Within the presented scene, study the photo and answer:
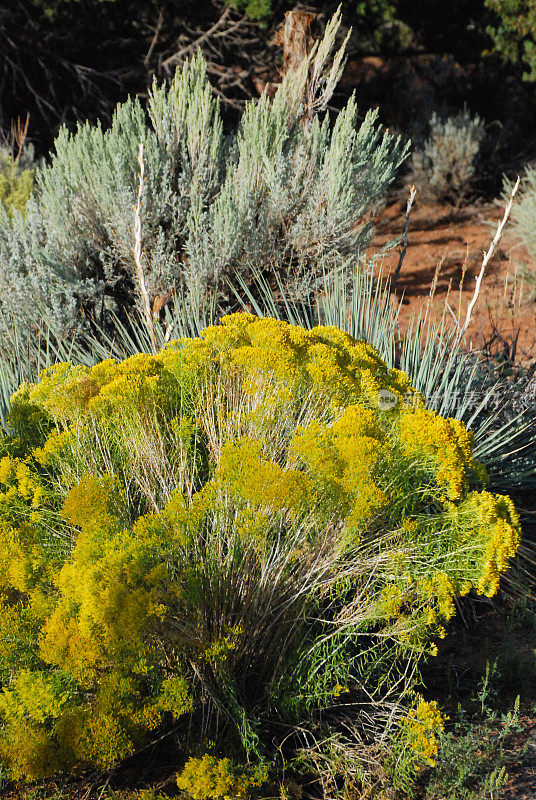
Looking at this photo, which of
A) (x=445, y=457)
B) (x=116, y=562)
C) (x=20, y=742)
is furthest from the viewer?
(x=445, y=457)

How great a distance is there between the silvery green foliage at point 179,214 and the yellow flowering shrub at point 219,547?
2183 millimetres

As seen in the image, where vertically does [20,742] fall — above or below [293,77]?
below

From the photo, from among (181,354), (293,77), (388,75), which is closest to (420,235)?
(293,77)

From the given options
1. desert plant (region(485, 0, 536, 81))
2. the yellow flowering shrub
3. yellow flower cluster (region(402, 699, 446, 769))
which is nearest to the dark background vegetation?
desert plant (region(485, 0, 536, 81))

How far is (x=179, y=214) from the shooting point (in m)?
4.46

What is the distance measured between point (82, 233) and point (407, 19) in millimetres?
9601

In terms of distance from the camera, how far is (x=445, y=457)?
1.72 metres

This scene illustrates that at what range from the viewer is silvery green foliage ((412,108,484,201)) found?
33.2ft

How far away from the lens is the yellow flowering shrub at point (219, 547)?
61.6 inches

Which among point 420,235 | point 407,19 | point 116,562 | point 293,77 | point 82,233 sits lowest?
point 420,235

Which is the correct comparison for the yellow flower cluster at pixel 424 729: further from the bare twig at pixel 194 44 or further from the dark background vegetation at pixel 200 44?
the bare twig at pixel 194 44

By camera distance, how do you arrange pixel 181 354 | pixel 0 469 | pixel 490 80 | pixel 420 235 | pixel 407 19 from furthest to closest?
pixel 490 80 < pixel 407 19 < pixel 420 235 < pixel 181 354 < pixel 0 469

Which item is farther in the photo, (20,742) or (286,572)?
(286,572)

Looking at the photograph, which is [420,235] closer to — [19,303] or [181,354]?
[19,303]
